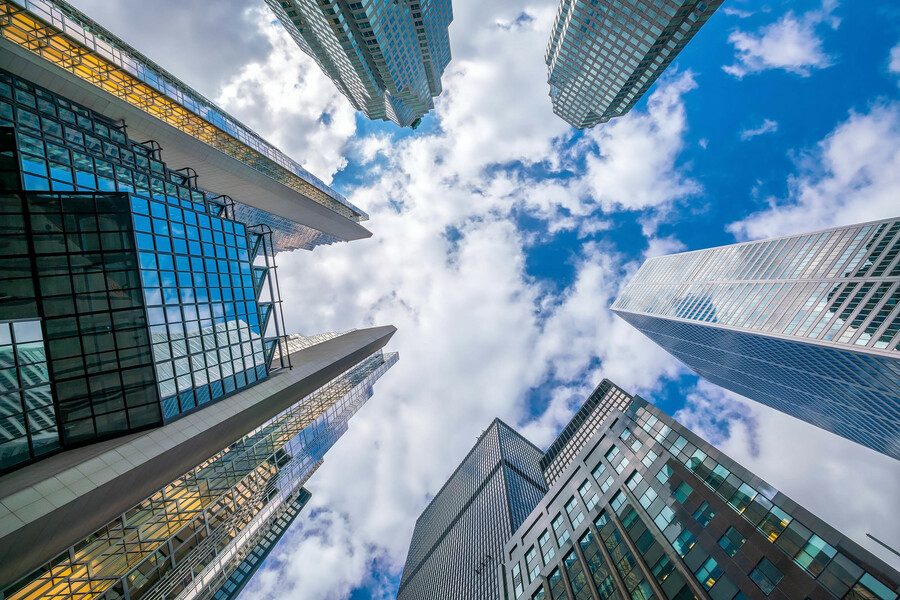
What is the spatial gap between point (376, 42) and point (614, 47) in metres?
62.4

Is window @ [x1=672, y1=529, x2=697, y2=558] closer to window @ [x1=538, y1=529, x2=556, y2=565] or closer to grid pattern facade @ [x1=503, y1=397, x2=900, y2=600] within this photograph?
grid pattern facade @ [x1=503, y1=397, x2=900, y2=600]

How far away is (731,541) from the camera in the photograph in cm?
2272

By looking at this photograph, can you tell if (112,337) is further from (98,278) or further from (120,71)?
(120,71)

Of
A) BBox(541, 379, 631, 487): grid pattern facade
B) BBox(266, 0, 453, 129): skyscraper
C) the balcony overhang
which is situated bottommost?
BBox(541, 379, 631, 487): grid pattern facade

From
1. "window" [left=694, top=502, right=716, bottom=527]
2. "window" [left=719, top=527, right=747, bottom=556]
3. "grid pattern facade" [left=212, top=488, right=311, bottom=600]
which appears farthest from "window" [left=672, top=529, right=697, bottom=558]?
"grid pattern facade" [left=212, top=488, right=311, bottom=600]

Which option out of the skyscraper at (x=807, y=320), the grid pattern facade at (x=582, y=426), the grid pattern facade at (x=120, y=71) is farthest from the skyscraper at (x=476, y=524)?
the grid pattern facade at (x=120, y=71)

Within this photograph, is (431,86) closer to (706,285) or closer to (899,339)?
(706,285)

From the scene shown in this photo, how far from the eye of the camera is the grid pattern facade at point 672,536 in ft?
63.3

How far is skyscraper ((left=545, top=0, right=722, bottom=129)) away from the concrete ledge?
108186 mm

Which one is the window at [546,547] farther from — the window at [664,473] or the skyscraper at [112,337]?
the skyscraper at [112,337]

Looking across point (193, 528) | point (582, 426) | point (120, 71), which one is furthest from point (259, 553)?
point (582, 426)

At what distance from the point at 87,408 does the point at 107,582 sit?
1028 centimetres

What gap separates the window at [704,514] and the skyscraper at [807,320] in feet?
221

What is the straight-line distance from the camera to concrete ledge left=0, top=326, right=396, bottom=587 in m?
13.1
